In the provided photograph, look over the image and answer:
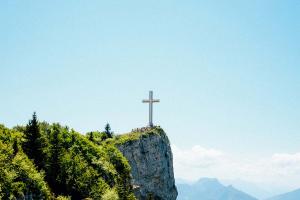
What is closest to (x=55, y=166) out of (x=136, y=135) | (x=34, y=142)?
(x=34, y=142)

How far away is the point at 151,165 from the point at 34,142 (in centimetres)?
4118

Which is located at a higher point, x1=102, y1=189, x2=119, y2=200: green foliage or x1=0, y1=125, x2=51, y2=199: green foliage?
x1=0, y1=125, x2=51, y2=199: green foliage

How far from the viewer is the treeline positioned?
113 ft

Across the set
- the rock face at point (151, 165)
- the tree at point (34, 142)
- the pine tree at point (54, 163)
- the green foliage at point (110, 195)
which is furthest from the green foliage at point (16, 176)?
the rock face at point (151, 165)

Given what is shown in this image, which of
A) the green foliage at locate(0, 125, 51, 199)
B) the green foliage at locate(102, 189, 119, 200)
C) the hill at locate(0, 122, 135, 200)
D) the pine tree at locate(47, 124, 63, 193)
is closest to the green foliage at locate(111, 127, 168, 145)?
the hill at locate(0, 122, 135, 200)

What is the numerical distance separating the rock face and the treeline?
1994 centimetres

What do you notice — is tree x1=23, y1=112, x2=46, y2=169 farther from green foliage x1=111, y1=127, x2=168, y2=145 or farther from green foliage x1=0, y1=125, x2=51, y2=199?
green foliage x1=111, y1=127, x2=168, y2=145

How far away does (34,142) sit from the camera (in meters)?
41.8

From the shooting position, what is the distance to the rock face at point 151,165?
76.2 meters

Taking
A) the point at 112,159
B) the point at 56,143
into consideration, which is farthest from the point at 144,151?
the point at 56,143

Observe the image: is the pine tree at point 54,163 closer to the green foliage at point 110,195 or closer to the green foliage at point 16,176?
the green foliage at point 16,176

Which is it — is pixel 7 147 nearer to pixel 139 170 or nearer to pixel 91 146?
pixel 91 146

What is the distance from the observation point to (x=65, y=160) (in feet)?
145

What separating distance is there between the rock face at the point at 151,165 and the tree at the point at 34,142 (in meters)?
31.1
